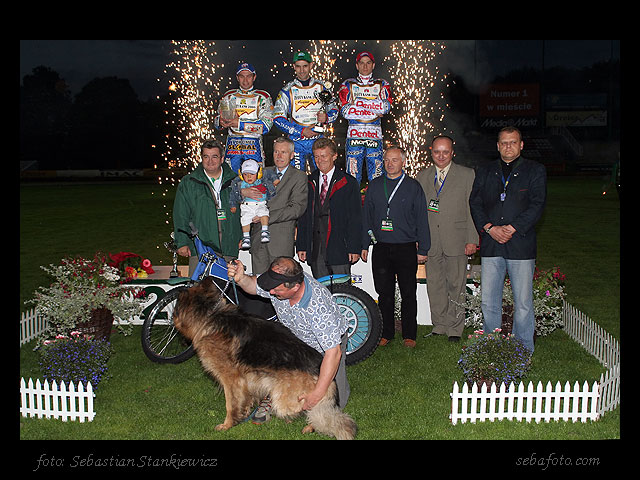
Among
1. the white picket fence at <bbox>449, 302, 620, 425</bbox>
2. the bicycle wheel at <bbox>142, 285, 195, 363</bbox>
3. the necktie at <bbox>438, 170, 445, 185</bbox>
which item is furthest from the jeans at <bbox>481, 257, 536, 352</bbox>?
the bicycle wheel at <bbox>142, 285, 195, 363</bbox>

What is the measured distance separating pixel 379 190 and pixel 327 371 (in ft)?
12.1

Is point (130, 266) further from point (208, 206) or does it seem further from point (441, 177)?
point (441, 177)

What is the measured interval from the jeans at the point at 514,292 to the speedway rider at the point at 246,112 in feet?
14.9

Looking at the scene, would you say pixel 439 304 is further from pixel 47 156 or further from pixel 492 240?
pixel 47 156

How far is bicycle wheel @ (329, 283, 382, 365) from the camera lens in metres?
7.27

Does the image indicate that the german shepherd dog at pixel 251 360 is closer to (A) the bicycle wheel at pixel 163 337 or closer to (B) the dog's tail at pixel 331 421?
(B) the dog's tail at pixel 331 421

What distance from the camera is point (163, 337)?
7727 mm

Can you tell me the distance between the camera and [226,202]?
7801 millimetres

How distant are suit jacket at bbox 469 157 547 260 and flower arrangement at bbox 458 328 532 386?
3.49 ft

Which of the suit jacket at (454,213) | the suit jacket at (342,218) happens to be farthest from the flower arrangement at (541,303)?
the suit jacket at (342,218)

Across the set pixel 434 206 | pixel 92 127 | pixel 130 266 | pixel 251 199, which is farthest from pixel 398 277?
pixel 92 127

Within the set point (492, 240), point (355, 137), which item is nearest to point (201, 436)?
point (492, 240)

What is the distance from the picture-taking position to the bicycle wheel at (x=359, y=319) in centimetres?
727

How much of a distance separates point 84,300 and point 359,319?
3.52 metres
